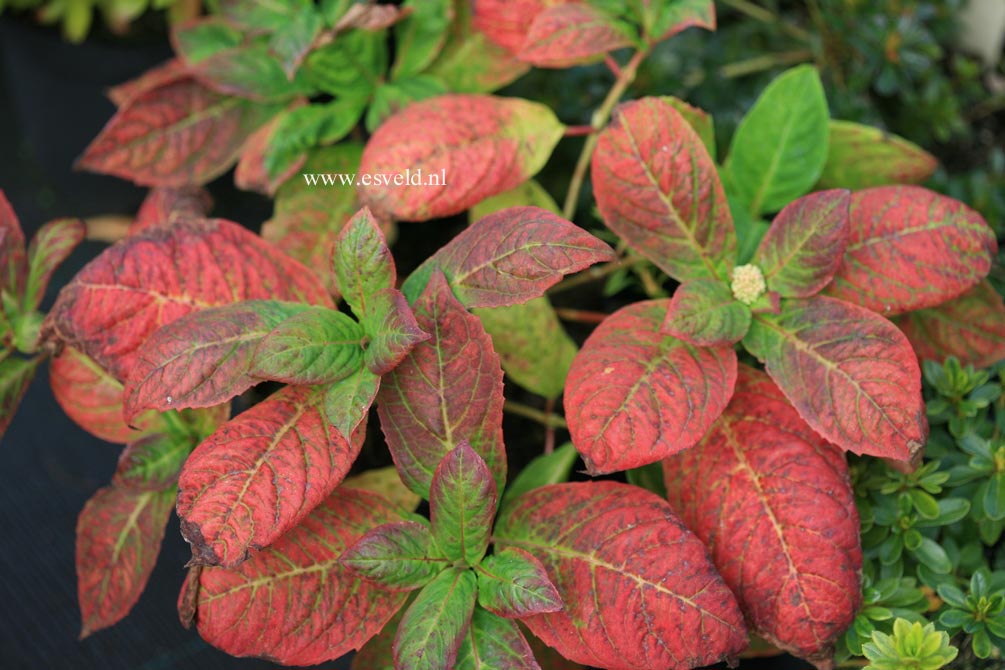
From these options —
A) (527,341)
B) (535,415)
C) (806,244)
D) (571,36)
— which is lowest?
(535,415)

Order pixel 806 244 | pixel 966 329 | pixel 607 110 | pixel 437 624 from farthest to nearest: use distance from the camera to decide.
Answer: pixel 607 110 → pixel 966 329 → pixel 806 244 → pixel 437 624

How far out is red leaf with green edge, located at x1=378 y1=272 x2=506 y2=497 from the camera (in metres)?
0.76

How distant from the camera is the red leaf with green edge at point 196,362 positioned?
0.75m

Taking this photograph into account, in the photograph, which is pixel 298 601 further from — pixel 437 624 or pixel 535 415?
pixel 535 415

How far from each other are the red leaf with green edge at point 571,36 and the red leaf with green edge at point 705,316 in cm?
26

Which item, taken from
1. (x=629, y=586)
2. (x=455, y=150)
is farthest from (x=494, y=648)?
(x=455, y=150)

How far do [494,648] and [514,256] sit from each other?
11.7 inches

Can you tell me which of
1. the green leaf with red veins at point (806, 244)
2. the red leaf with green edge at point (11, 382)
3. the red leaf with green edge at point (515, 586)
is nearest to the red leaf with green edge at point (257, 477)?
the red leaf with green edge at point (515, 586)

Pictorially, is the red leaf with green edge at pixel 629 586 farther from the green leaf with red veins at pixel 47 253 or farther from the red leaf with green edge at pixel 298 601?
the green leaf with red veins at pixel 47 253

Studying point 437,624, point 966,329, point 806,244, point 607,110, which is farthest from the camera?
point 607,110

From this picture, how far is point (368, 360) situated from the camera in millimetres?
760

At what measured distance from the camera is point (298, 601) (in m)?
0.75

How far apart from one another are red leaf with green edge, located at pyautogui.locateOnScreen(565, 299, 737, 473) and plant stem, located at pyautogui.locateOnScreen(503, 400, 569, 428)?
0.19m

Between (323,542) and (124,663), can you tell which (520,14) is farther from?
(124,663)
